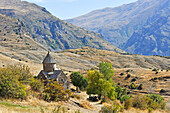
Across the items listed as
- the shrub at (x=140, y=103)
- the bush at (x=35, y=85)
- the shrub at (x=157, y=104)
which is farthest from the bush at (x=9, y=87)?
the shrub at (x=157, y=104)

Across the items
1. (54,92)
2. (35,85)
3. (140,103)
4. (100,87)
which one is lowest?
(140,103)

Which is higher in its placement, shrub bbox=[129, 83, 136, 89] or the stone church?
the stone church

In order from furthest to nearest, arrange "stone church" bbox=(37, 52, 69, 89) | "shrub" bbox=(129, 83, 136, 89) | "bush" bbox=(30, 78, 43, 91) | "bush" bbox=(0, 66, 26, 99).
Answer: "shrub" bbox=(129, 83, 136, 89) → "stone church" bbox=(37, 52, 69, 89) → "bush" bbox=(30, 78, 43, 91) → "bush" bbox=(0, 66, 26, 99)

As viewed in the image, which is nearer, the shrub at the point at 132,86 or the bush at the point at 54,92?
the bush at the point at 54,92

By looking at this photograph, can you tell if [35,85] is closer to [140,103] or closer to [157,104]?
[140,103]

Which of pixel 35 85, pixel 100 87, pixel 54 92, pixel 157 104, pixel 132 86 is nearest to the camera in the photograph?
pixel 54 92

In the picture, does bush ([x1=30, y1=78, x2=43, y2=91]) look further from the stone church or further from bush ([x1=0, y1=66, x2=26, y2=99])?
the stone church

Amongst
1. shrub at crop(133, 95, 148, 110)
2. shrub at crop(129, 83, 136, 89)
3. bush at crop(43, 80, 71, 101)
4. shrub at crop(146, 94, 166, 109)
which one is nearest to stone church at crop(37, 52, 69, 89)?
bush at crop(43, 80, 71, 101)

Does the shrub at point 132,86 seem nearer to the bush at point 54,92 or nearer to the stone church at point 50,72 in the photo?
the stone church at point 50,72

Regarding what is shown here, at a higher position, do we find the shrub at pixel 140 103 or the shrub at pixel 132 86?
the shrub at pixel 140 103

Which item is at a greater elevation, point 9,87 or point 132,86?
point 9,87

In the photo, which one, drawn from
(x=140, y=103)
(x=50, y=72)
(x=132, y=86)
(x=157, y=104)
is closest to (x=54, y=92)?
(x=140, y=103)

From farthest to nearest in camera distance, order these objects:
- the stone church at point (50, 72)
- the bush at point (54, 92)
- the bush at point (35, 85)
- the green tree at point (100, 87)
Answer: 1. the green tree at point (100, 87)
2. the stone church at point (50, 72)
3. the bush at point (35, 85)
4. the bush at point (54, 92)

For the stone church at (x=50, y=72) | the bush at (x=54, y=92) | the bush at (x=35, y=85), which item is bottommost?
the bush at (x=54, y=92)
